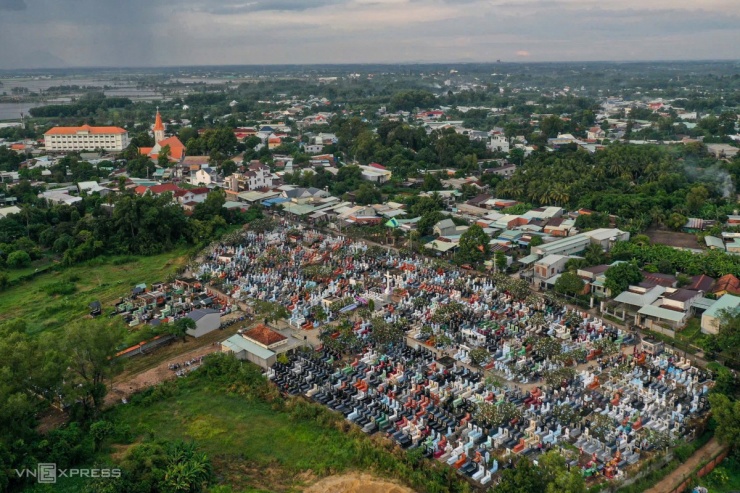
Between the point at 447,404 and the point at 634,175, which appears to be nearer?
the point at 447,404

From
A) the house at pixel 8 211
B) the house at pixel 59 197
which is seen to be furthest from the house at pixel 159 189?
the house at pixel 8 211

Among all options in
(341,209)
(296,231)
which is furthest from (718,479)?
(341,209)

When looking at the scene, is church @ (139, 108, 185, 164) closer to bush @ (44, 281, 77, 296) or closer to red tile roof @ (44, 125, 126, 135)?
red tile roof @ (44, 125, 126, 135)

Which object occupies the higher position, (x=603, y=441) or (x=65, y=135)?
(x=65, y=135)

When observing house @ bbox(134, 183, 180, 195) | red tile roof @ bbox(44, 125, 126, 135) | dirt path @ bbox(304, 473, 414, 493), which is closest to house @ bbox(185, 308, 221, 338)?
dirt path @ bbox(304, 473, 414, 493)

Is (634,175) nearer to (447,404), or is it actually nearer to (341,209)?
(341,209)
